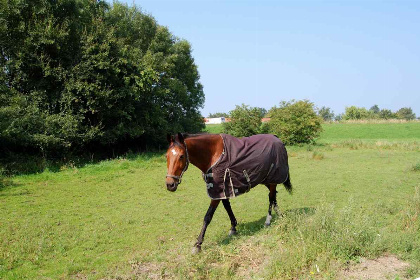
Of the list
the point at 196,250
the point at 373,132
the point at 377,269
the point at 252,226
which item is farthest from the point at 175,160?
the point at 373,132

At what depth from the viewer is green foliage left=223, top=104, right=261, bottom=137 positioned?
89.5ft

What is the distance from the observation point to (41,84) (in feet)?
51.3

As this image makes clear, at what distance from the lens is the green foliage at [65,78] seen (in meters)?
14.4

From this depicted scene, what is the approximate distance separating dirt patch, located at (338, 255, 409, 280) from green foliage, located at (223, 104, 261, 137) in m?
22.4

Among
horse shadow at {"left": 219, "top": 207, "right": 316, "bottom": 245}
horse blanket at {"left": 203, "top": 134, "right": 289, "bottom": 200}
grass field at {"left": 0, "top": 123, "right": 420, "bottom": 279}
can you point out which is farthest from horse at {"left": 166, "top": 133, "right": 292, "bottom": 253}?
grass field at {"left": 0, "top": 123, "right": 420, "bottom": 279}

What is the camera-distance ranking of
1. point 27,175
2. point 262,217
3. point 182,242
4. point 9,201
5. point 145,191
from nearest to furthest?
point 182,242 < point 262,217 < point 9,201 < point 145,191 < point 27,175

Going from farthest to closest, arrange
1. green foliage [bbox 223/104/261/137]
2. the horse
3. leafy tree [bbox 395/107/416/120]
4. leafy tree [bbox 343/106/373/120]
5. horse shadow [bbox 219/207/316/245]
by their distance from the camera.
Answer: leafy tree [bbox 395/107/416/120] → leafy tree [bbox 343/106/373/120] → green foliage [bbox 223/104/261/137] → horse shadow [bbox 219/207/316/245] → the horse

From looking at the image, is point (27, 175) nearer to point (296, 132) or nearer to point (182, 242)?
point (182, 242)

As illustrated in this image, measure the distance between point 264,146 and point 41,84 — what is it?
1322 cm

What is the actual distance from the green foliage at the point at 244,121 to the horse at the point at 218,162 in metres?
20.5

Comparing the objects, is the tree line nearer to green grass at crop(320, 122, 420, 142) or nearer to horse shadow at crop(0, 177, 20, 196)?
green grass at crop(320, 122, 420, 142)

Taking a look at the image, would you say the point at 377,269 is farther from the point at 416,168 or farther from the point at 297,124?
the point at 297,124

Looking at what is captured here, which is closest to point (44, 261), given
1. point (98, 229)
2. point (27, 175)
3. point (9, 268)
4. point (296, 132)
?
point (9, 268)

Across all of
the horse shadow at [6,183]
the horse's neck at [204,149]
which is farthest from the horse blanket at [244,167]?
the horse shadow at [6,183]
